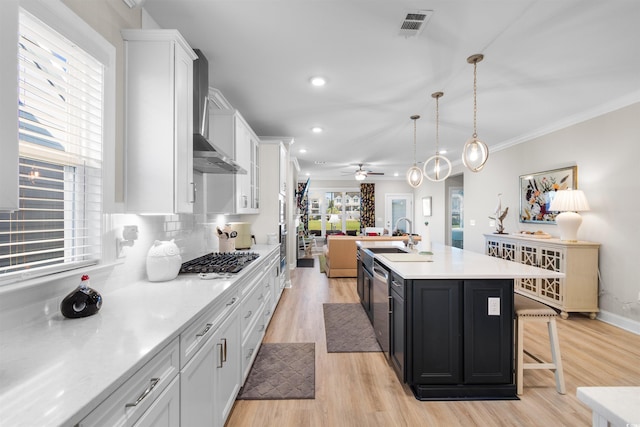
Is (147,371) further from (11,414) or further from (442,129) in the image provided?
(442,129)

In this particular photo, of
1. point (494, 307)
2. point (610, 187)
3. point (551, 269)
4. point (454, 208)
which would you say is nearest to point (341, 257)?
point (551, 269)

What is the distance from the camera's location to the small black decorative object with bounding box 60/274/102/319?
1.18m

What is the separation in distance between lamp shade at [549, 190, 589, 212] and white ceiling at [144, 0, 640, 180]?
1.04 meters

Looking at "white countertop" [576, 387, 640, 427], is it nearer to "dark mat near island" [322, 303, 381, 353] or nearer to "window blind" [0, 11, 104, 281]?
"window blind" [0, 11, 104, 281]

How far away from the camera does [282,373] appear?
238 cm

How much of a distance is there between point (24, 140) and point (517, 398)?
312cm

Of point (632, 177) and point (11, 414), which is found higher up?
point (632, 177)

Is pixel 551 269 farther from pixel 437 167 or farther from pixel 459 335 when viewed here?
pixel 459 335

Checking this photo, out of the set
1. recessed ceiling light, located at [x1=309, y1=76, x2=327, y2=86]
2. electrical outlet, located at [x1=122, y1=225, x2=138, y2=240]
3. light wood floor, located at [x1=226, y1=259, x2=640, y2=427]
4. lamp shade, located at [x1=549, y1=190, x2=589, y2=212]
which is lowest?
light wood floor, located at [x1=226, y1=259, x2=640, y2=427]

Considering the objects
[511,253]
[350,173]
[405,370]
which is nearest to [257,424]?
[405,370]

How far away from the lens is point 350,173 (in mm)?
9164

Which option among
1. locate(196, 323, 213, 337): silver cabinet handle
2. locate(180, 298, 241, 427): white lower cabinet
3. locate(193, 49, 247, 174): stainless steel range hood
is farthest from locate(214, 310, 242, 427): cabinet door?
locate(193, 49, 247, 174): stainless steel range hood

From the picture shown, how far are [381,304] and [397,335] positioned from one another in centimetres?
47

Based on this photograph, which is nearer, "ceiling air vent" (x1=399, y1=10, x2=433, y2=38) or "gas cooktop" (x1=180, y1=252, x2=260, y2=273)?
"ceiling air vent" (x1=399, y1=10, x2=433, y2=38)
